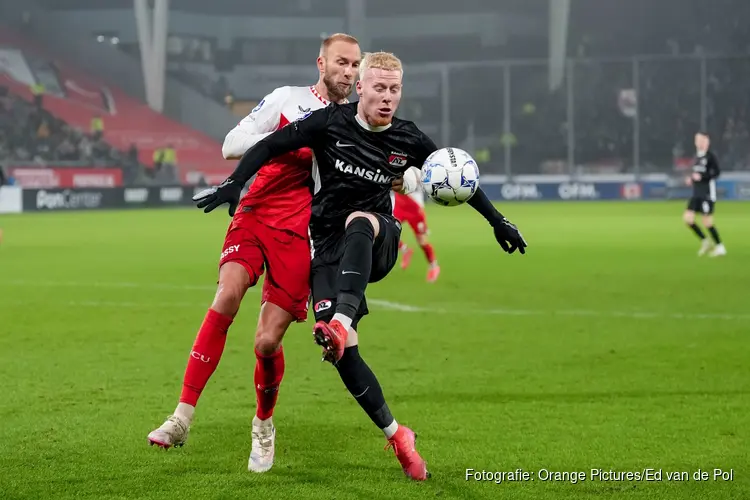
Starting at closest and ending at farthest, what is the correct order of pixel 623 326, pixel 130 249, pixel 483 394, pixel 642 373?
pixel 483 394 → pixel 642 373 → pixel 623 326 → pixel 130 249

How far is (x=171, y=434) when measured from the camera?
5164mm

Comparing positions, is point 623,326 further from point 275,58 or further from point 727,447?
point 275,58

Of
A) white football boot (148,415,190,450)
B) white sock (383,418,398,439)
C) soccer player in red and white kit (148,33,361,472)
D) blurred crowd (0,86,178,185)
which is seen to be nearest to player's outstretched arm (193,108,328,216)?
soccer player in red and white kit (148,33,361,472)

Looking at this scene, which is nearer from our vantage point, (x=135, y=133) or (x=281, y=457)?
(x=281, y=457)

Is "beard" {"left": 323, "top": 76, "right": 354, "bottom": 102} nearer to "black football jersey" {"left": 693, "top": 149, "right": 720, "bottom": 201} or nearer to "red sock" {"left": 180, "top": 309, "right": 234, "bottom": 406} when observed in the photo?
"red sock" {"left": 180, "top": 309, "right": 234, "bottom": 406}

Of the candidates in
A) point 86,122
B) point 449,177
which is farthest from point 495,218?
point 86,122

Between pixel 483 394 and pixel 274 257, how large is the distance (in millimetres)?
2094

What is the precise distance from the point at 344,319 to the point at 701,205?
15.4 meters

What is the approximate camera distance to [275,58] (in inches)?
1978

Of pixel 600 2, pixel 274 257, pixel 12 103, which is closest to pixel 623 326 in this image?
pixel 274 257

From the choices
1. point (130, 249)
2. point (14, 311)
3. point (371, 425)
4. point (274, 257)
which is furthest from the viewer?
point (130, 249)

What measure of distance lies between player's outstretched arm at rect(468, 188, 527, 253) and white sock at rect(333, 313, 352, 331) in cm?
89

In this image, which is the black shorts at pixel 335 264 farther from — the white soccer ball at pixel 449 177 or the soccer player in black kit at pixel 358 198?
the white soccer ball at pixel 449 177

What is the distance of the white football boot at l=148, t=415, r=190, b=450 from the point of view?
5125mm
